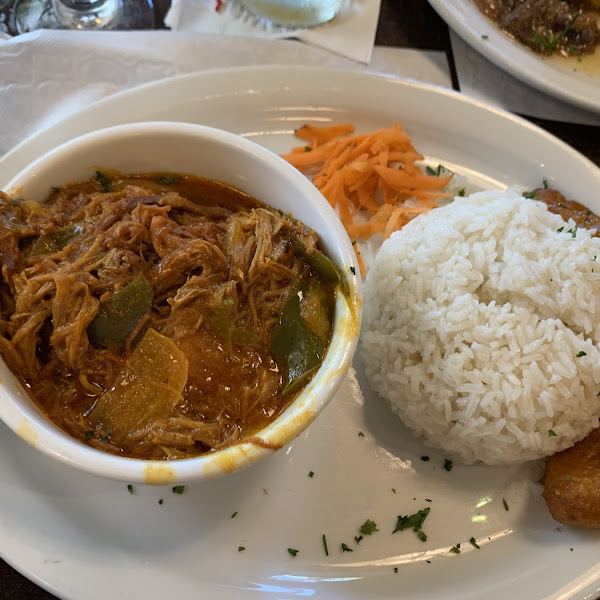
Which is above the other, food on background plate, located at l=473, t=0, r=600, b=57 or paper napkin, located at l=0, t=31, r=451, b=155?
food on background plate, located at l=473, t=0, r=600, b=57

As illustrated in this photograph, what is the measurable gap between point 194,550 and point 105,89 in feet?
6.31

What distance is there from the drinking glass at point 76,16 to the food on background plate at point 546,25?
180 centimetres

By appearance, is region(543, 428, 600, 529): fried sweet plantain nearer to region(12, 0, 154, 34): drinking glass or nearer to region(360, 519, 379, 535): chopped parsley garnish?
region(360, 519, 379, 535): chopped parsley garnish

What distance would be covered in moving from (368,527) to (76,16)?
9.04 feet

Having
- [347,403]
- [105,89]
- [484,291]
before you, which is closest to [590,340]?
A: [484,291]

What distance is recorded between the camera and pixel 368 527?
1881 millimetres

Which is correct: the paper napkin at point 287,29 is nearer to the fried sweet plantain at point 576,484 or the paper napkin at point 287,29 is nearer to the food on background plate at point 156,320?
the food on background plate at point 156,320

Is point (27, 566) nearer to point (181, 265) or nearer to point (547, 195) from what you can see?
point (181, 265)

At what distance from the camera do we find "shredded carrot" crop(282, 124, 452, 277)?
94.5 inches

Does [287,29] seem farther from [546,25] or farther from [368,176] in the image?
[546,25]

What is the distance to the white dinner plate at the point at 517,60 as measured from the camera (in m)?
2.61

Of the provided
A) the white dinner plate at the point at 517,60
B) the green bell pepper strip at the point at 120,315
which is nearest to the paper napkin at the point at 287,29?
the white dinner plate at the point at 517,60

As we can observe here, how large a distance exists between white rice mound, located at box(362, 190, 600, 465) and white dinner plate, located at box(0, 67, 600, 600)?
0.49 feet

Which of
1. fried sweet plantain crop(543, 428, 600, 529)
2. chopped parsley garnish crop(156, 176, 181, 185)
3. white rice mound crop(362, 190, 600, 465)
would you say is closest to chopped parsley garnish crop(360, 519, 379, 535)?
white rice mound crop(362, 190, 600, 465)
